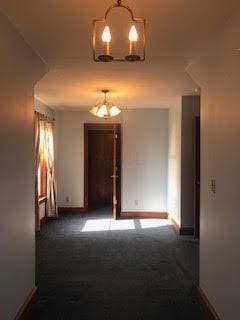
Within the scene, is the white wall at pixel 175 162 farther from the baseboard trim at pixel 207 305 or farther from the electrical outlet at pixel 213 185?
the electrical outlet at pixel 213 185

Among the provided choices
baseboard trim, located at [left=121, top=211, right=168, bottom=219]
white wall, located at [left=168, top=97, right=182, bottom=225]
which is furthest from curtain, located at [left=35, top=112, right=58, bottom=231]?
white wall, located at [left=168, top=97, right=182, bottom=225]

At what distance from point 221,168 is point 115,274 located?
2.02m

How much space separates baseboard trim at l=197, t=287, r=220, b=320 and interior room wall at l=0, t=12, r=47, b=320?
62.7 inches

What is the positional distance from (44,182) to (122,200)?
67.1 inches

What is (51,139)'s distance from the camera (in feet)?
22.6

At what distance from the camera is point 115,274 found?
13.0 ft

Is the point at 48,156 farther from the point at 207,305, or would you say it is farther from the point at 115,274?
the point at 207,305

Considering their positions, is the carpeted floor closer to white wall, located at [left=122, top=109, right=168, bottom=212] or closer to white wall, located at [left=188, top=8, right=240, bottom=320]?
white wall, located at [left=188, top=8, right=240, bottom=320]

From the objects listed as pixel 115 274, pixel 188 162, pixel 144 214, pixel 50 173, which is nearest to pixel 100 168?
pixel 144 214

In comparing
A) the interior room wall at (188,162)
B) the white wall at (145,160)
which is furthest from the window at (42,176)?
the interior room wall at (188,162)

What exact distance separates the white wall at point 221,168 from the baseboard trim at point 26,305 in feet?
5.22

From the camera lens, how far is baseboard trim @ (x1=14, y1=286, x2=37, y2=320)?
2808mm

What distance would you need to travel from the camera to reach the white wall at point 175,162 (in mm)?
5953

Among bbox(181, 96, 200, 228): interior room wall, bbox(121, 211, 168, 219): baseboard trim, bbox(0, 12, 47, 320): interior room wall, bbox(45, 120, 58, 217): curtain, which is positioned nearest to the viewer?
bbox(0, 12, 47, 320): interior room wall
